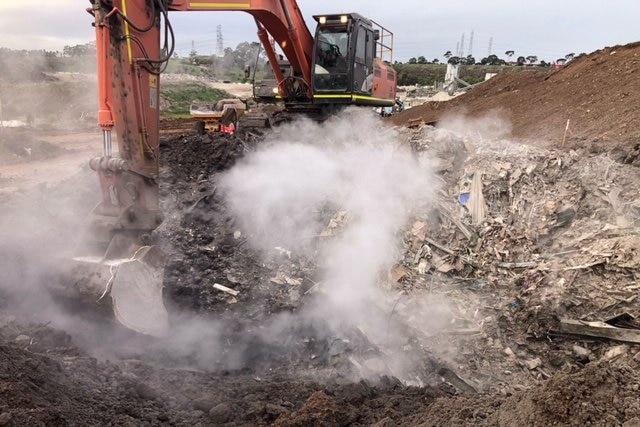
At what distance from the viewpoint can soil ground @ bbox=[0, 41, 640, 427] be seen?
11.1 ft

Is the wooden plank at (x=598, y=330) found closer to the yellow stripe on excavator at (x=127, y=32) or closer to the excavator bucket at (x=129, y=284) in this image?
the excavator bucket at (x=129, y=284)

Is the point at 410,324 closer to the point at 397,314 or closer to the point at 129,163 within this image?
the point at 397,314

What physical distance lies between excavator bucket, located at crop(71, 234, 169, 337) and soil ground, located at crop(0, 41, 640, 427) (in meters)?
0.15

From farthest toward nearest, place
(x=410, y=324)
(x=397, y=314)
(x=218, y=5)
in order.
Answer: (x=218, y=5), (x=397, y=314), (x=410, y=324)

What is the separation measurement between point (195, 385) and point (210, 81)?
112 ft

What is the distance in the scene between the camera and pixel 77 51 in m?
13.3

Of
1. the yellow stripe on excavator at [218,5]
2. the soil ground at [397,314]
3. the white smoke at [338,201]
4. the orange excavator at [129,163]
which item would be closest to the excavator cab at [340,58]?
the white smoke at [338,201]

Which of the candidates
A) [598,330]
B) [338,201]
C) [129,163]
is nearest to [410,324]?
[598,330]

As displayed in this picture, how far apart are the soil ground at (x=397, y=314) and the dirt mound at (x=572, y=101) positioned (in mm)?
182

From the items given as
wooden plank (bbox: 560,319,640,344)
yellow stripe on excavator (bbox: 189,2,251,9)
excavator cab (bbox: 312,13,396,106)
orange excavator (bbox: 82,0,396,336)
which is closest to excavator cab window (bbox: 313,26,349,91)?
excavator cab (bbox: 312,13,396,106)

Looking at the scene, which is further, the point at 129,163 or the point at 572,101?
the point at 572,101

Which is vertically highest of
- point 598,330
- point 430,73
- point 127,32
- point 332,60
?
point 430,73

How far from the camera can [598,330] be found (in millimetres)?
4742

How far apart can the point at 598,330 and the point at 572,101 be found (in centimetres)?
701
